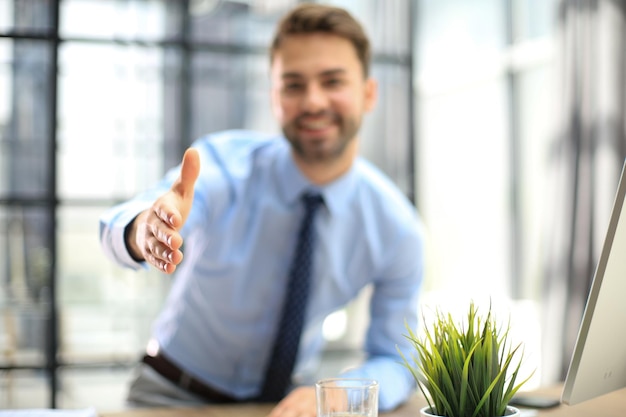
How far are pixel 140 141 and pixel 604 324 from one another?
3.34 metres

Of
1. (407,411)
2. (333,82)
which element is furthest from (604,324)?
(333,82)

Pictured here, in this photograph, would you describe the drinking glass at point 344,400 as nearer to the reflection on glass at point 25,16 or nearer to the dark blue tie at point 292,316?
the dark blue tie at point 292,316

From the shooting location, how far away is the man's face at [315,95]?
6.66 feet

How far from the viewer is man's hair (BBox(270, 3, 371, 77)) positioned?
210 cm

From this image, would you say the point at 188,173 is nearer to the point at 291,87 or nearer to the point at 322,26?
the point at 291,87

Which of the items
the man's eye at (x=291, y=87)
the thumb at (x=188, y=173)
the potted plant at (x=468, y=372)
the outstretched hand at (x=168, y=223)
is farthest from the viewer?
the man's eye at (x=291, y=87)

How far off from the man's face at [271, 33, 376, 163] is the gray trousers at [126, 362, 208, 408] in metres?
0.70

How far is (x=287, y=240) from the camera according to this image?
208 cm

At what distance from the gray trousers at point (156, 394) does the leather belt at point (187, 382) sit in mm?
11

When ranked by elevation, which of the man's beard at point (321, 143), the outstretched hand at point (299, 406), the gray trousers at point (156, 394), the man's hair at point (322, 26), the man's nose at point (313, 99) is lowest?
the gray trousers at point (156, 394)

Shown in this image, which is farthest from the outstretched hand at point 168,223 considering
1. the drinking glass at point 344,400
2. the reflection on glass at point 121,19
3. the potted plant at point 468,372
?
the reflection on glass at point 121,19

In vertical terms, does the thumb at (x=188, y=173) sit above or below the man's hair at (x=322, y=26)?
below

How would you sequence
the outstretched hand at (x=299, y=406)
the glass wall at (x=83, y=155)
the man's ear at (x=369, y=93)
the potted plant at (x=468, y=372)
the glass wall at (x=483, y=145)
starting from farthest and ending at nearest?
the glass wall at (x=483, y=145), the glass wall at (x=83, y=155), the man's ear at (x=369, y=93), the outstretched hand at (x=299, y=406), the potted plant at (x=468, y=372)

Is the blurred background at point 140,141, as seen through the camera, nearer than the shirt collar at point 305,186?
No
